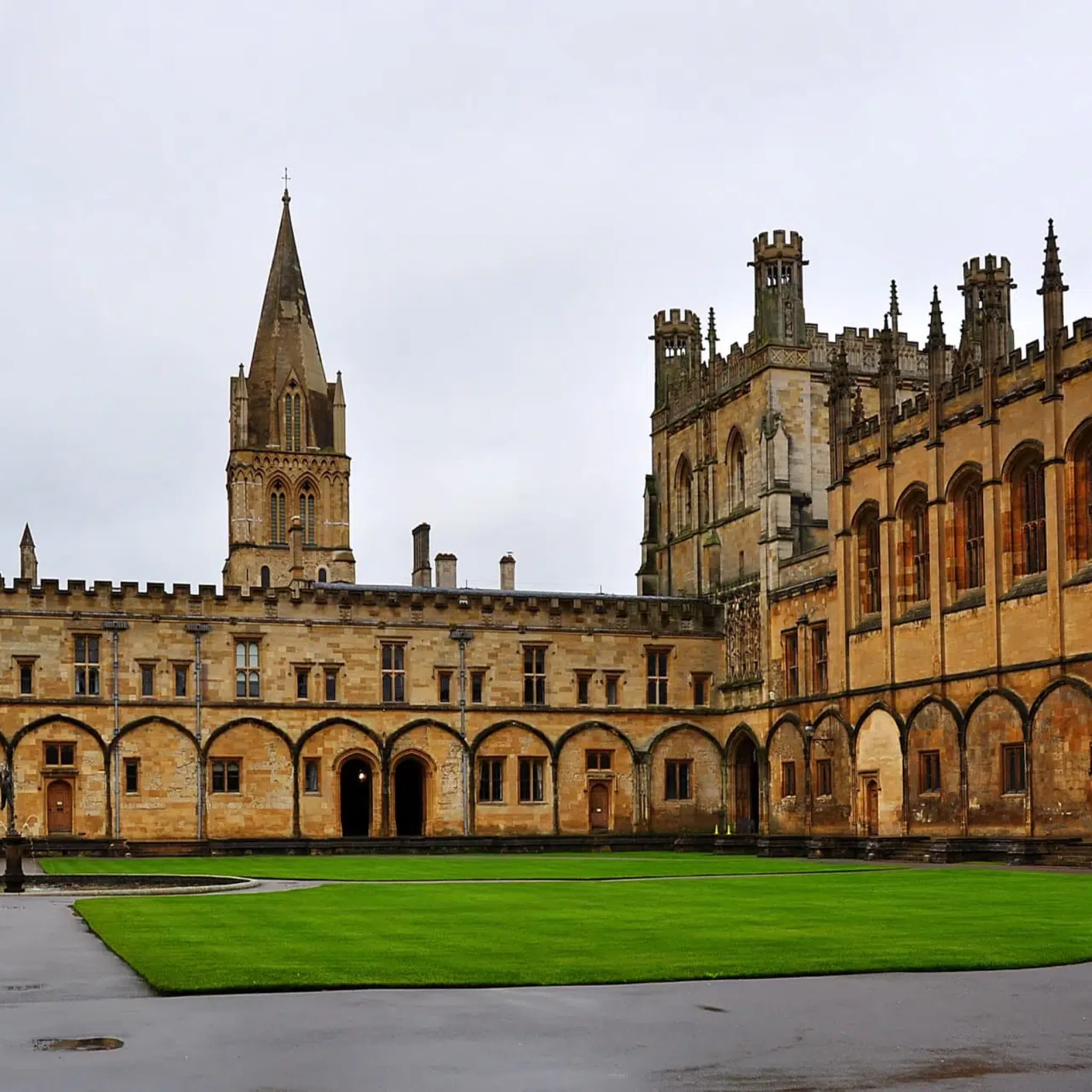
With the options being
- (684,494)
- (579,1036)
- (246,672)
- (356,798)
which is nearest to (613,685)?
(356,798)

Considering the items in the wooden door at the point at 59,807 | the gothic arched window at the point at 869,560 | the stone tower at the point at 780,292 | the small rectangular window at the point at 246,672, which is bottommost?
the wooden door at the point at 59,807

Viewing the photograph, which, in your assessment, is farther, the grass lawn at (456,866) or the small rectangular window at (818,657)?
the small rectangular window at (818,657)

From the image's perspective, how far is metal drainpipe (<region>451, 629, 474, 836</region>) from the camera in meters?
62.4

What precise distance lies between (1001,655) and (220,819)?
2638 cm

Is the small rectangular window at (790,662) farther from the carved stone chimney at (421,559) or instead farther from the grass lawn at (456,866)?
the carved stone chimney at (421,559)

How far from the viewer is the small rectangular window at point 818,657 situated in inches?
2276

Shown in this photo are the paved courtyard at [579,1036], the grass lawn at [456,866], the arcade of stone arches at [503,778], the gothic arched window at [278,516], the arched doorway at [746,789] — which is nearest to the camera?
the paved courtyard at [579,1036]

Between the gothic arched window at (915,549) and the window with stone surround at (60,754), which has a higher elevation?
the gothic arched window at (915,549)

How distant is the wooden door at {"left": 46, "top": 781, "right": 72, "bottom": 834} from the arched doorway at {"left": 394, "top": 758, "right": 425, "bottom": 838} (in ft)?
35.9

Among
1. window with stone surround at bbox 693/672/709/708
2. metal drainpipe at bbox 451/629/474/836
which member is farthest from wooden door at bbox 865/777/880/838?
metal drainpipe at bbox 451/629/474/836

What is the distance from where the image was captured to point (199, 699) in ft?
197

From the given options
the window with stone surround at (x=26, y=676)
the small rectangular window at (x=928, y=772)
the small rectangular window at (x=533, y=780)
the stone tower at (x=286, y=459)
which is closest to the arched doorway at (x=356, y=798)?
the small rectangular window at (x=533, y=780)

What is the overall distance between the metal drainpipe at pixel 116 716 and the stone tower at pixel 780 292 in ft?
76.9

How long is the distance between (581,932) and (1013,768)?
27406 mm
